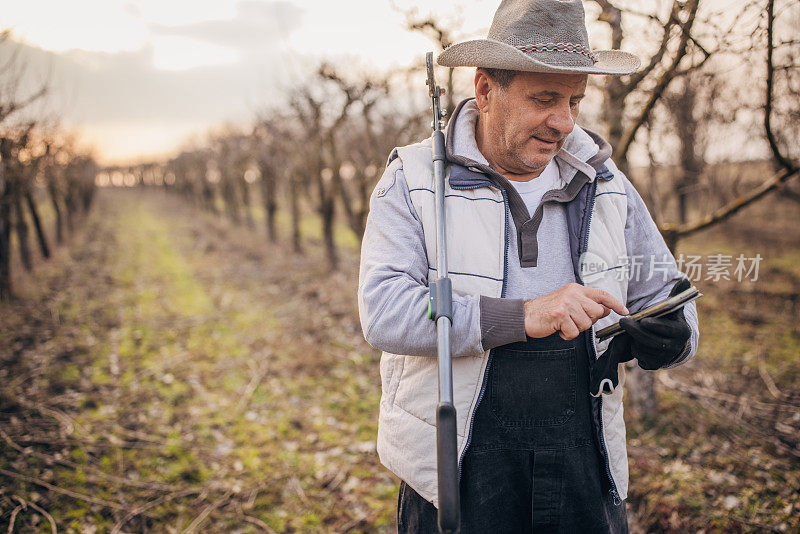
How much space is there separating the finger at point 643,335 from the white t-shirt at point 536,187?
0.55 meters

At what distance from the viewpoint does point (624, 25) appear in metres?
3.99

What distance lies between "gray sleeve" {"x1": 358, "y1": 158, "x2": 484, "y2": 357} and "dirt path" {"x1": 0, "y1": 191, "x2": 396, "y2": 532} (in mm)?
3106

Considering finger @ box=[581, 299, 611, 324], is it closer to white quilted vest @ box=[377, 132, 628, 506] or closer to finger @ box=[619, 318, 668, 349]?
finger @ box=[619, 318, 668, 349]

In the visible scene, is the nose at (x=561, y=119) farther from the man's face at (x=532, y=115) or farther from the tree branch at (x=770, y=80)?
the tree branch at (x=770, y=80)

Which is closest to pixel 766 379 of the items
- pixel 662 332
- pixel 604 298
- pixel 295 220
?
pixel 662 332

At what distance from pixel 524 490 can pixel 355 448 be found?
3625 millimetres

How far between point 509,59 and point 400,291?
0.92m

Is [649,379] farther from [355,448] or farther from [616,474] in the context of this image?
[616,474]

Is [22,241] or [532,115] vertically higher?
[532,115]

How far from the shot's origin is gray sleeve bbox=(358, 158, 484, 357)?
156cm

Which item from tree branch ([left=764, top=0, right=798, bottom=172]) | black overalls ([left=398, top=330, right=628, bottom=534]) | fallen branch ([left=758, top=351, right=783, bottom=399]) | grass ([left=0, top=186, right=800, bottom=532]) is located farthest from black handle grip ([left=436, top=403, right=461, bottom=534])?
fallen branch ([left=758, top=351, right=783, bottom=399])

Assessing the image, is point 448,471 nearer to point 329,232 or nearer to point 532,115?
point 532,115

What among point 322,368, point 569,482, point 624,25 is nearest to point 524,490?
point 569,482

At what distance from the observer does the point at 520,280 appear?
175cm
